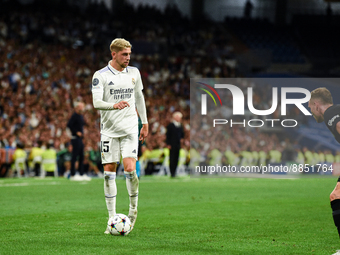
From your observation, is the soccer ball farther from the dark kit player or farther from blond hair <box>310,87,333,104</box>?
blond hair <box>310,87,333,104</box>

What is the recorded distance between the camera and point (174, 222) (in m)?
8.05

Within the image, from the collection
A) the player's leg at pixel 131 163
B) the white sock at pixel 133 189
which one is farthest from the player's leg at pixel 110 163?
the white sock at pixel 133 189

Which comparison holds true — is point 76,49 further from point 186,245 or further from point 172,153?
point 186,245

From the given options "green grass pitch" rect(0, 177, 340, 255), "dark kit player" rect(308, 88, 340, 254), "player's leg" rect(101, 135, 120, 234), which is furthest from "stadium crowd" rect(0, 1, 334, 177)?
"dark kit player" rect(308, 88, 340, 254)

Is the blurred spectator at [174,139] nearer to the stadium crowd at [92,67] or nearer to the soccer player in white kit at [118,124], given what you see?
the stadium crowd at [92,67]

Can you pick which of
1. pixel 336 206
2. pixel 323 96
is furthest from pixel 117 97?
pixel 336 206

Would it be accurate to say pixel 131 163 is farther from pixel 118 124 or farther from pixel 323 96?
pixel 323 96

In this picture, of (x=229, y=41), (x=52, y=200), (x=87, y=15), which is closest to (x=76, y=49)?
(x=87, y=15)

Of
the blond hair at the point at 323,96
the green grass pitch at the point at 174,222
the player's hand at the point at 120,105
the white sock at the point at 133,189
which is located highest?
the blond hair at the point at 323,96

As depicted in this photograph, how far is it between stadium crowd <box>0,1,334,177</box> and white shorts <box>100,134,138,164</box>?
13684 millimetres

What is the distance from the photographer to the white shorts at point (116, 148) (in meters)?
7.02

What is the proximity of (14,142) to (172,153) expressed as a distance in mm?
6391

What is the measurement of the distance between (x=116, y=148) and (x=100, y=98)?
0.77 m

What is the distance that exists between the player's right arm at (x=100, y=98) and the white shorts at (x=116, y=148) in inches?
23.7
